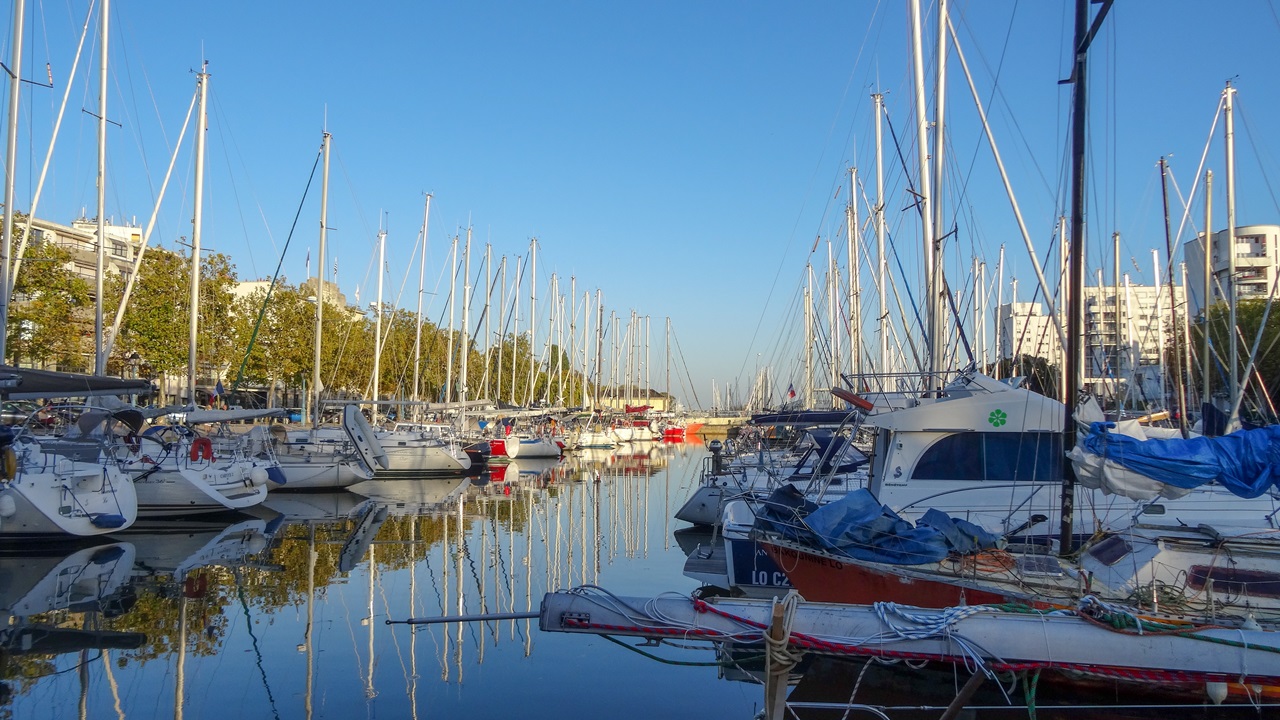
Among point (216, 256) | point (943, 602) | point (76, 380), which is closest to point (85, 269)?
point (216, 256)

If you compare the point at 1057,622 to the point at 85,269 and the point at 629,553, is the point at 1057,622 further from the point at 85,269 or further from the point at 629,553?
the point at 85,269

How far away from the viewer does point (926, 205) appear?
19.5 meters

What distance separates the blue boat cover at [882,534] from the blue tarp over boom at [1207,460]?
5.82 feet

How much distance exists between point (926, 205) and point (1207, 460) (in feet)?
34.9

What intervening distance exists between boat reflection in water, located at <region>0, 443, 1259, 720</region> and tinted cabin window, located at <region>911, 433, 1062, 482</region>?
13.1 feet

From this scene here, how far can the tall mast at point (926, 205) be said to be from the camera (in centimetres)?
1892

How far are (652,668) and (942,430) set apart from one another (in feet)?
17.9

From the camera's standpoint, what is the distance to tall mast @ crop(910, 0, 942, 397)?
A: 18.9 meters

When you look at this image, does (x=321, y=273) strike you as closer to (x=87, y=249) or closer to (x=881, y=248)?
(x=881, y=248)

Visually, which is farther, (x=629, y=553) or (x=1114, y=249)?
(x=1114, y=249)

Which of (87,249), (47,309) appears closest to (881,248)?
(47,309)

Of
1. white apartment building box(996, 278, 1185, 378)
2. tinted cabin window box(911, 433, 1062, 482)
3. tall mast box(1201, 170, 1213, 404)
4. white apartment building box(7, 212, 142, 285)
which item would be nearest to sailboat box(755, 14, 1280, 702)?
tinted cabin window box(911, 433, 1062, 482)

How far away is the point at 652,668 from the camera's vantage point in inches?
420

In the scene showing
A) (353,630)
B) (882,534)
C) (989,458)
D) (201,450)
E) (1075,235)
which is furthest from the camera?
(201,450)
